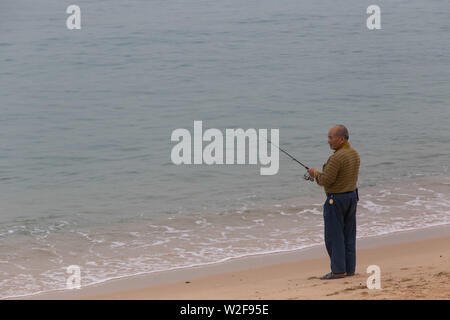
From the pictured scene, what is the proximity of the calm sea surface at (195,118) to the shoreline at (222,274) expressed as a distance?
26cm

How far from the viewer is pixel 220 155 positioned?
1387 centimetres

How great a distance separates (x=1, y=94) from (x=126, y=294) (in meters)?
13.6

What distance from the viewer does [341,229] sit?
6.40 metres

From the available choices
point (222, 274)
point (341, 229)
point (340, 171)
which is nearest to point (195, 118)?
point (222, 274)

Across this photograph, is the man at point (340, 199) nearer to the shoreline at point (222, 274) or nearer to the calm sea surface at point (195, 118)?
the shoreline at point (222, 274)

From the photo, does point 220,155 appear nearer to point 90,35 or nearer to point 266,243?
point 266,243

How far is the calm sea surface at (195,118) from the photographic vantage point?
899 centimetres

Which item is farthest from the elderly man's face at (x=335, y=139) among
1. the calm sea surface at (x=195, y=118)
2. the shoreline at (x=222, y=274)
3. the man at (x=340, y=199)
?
the calm sea surface at (x=195, y=118)

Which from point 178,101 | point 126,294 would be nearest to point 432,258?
point 126,294

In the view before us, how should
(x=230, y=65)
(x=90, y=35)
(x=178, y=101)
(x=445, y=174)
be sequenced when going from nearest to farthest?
(x=445, y=174), (x=178, y=101), (x=230, y=65), (x=90, y=35)

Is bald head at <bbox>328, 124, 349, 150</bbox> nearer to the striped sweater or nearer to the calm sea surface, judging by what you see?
the striped sweater

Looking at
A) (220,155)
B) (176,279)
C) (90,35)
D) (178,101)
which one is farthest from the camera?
(90,35)

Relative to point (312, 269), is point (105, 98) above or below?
above

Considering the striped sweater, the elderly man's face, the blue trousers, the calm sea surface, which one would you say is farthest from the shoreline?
the elderly man's face
